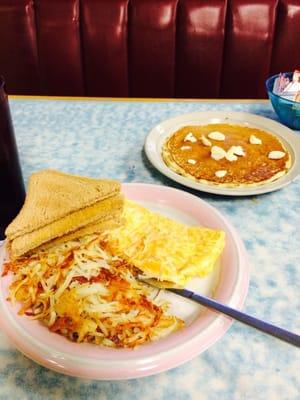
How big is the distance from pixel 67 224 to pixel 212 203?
35cm

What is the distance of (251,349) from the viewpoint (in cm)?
67

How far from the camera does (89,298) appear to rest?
26.4 inches

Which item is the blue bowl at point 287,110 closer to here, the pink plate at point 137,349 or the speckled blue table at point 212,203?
the speckled blue table at point 212,203

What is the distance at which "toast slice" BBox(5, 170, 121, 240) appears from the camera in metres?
0.77

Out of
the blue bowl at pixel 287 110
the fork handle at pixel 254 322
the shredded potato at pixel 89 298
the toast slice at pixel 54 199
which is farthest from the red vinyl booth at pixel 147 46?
the fork handle at pixel 254 322

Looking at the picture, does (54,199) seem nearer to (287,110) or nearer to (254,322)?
(254,322)

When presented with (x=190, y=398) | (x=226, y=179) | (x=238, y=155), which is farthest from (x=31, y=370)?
(x=238, y=155)

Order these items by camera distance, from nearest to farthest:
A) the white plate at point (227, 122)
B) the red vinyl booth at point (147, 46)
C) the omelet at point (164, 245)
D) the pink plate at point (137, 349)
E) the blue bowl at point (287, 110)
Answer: the pink plate at point (137, 349), the omelet at point (164, 245), the white plate at point (227, 122), the blue bowl at point (287, 110), the red vinyl booth at point (147, 46)

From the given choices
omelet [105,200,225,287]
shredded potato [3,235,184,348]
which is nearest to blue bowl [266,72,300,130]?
omelet [105,200,225,287]

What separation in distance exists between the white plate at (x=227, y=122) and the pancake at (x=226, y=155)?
2 cm

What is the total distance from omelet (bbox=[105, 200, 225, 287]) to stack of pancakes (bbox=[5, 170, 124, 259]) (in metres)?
0.04

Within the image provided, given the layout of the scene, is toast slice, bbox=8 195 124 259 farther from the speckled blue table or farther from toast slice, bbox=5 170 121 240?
the speckled blue table

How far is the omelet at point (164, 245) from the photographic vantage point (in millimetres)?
729

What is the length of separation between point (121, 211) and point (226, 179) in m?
0.31
